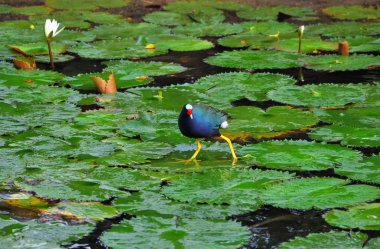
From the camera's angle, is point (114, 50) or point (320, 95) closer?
point (320, 95)

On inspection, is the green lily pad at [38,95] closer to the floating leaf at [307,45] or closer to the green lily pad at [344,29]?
the floating leaf at [307,45]

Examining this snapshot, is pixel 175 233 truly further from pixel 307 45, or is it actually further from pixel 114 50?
pixel 307 45

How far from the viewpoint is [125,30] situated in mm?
8461

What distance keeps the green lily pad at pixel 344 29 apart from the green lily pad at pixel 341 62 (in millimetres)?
1120

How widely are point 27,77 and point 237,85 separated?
1.68 meters

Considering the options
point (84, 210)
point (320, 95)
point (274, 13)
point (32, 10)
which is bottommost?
point (84, 210)

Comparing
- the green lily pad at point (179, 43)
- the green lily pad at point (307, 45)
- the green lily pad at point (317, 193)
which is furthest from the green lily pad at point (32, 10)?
the green lily pad at point (317, 193)

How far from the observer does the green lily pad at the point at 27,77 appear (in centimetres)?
646

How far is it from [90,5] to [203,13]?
136cm

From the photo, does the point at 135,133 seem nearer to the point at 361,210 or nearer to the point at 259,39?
the point at 361,210

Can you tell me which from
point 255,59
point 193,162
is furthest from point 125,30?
point 193,162

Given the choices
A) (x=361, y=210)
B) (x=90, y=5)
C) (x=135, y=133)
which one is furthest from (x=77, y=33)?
(x=361, y=210)

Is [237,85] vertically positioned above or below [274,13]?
below

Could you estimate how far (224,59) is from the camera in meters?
7.18
